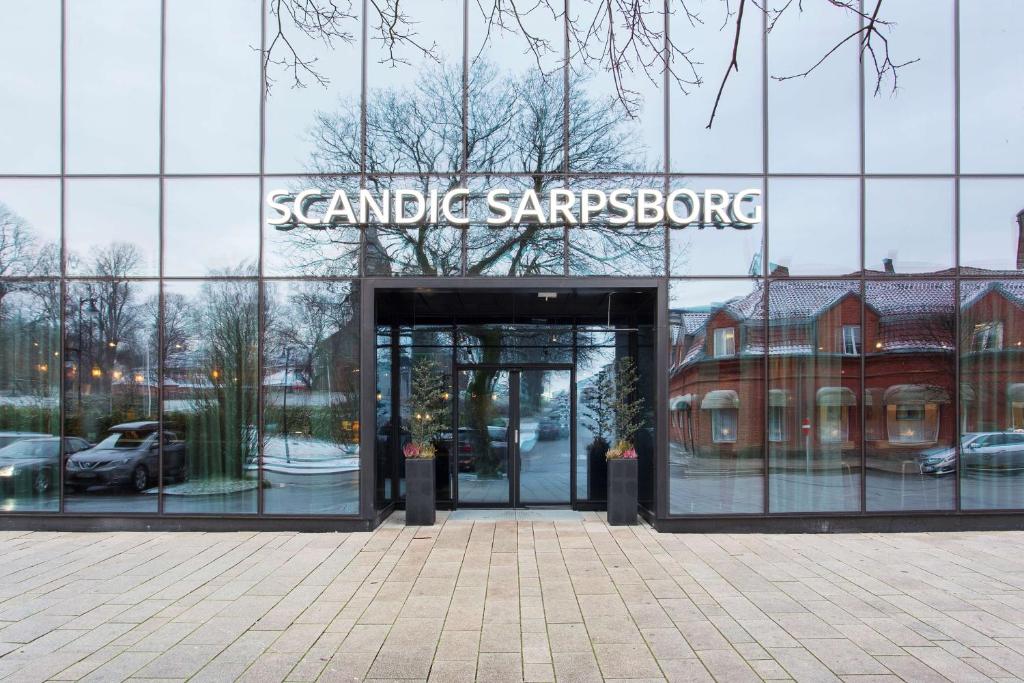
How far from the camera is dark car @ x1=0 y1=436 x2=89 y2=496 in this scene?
9.36 m

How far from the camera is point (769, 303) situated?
927 centimetres

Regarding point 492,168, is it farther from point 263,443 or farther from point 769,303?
point 263,443

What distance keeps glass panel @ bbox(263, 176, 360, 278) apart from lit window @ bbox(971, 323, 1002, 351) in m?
9.00

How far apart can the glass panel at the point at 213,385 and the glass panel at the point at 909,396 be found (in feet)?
28.9

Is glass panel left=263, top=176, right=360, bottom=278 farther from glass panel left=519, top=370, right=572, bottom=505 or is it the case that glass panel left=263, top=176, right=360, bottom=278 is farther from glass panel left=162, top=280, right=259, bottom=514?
glass panel left=519, top=370, right=572, bottom=505

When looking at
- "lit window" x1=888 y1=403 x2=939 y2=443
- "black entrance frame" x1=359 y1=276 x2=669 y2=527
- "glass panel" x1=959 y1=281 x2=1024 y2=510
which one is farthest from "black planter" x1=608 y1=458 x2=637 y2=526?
"glass panel" x1=959 y1=281 x2=1024 y2=510

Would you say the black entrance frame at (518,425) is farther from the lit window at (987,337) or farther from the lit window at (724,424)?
the lit window at (987,337)

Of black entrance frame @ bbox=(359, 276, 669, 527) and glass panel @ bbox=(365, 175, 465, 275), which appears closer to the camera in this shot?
black entrance frame @ bbox=(359, 276, 669, 527)

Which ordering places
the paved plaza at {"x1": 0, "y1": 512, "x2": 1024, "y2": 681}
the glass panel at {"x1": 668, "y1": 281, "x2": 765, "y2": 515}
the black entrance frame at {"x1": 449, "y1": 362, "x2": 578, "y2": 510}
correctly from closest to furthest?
the paved plaza at {"x1": 0, "y1": 512, "x2": 1024, "y2": 681}
the glass panel at {"x1": 668, "y1": 281, "x2": 765, "y2": 515}
the black entrance frame at {"x1": 449, "y1": 362, "x2": 578, "y2": 510}

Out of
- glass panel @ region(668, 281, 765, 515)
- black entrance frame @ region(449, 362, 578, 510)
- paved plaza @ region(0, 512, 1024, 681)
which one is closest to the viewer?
paved plaza @ region(0, 512, 1024, 681)

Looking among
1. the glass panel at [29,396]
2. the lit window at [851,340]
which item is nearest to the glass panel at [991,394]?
the lit window at [851,340]

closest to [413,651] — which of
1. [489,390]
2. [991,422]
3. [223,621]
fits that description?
[223,621]

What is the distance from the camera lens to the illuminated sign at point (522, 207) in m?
9.31

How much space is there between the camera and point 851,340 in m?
9.27
